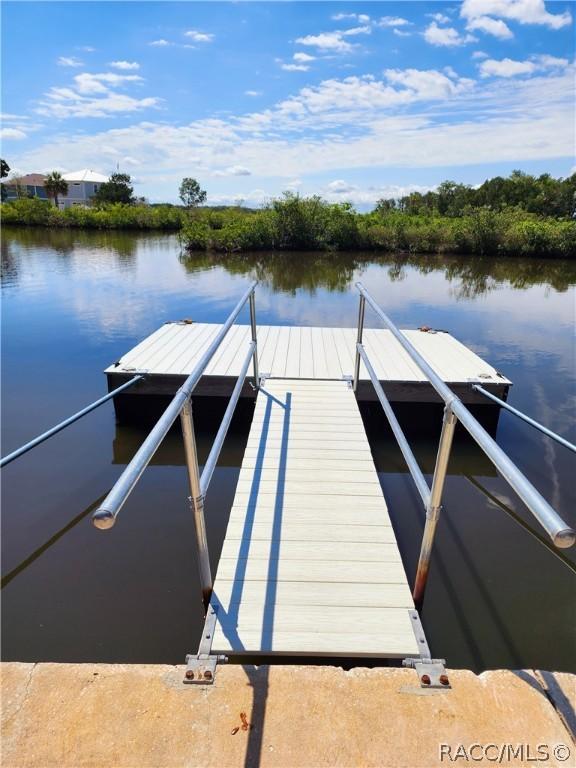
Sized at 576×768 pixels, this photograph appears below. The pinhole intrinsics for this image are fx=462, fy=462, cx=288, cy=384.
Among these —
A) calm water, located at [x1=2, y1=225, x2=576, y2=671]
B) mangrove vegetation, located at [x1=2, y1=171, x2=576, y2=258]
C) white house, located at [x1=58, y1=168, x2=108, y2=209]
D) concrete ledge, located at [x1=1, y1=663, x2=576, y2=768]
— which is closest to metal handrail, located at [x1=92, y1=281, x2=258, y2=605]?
concrete ledge, located at [x1=1, y1=663, x2=576, y2=768]

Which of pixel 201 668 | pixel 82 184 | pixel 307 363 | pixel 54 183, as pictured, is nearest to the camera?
pixel 201 668

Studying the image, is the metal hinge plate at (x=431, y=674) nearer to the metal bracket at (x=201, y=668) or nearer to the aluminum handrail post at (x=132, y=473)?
the metal bracket at (x=201, y=668)

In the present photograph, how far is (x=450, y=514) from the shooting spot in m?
3.48

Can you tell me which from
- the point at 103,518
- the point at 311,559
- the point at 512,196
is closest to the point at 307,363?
the point at 311,559

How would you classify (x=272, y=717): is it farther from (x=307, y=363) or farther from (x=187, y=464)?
(x=307, y=363)

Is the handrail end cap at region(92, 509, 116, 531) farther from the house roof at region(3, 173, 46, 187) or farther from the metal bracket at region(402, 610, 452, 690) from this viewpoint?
the house roof at region(3, 173, 46, 187)

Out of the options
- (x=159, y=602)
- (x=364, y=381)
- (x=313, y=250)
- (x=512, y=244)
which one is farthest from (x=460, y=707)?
(x=512, y=244)

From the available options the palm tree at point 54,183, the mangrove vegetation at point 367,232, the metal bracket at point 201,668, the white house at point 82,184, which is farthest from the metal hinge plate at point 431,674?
the white house at point 82,184

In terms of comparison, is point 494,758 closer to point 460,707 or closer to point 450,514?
point 460,707

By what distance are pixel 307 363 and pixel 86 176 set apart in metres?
61.0

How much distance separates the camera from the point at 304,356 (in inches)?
198

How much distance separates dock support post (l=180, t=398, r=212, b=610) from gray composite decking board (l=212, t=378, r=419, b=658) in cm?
15

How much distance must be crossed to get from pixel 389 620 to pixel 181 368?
337 cm

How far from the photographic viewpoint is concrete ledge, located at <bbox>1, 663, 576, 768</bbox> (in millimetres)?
1180
